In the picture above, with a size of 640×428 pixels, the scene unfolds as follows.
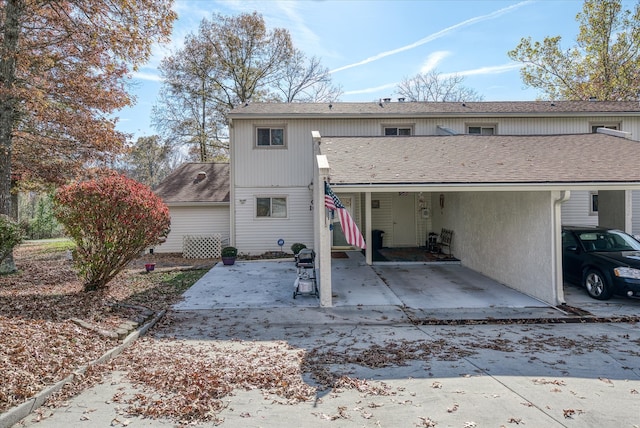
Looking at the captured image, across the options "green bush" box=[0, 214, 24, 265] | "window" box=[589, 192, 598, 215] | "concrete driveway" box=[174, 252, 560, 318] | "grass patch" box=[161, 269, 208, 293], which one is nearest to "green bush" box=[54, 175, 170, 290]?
"green bush" box=[0, 214, 24, 265]

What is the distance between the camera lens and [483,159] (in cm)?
933

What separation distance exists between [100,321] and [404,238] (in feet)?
39.0

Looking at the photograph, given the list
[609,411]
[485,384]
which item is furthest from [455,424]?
[609,411]

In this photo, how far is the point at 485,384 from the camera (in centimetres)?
421

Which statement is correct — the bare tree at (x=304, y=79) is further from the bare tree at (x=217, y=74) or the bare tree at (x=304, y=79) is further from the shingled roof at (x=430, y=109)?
the shingled roof at (x=430, y=109)

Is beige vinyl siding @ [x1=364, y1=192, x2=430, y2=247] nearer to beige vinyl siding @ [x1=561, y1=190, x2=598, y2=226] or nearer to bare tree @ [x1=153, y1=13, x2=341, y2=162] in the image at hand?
beige vinyl siding @ [x1=561, y1=190, x2=598, y2=226]

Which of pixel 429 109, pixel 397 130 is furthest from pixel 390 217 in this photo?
pixel 429 109

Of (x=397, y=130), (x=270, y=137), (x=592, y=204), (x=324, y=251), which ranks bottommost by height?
(x=324, y=251)

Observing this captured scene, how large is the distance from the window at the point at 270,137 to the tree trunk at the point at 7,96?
296 inches

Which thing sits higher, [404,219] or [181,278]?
[404,219]

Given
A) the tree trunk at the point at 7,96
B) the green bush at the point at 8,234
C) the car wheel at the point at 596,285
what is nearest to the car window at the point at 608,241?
the car wheel at the point at 596,285

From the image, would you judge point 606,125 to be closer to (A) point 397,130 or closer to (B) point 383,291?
(A) point 397,130

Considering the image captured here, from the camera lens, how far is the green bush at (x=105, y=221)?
25.4 ft

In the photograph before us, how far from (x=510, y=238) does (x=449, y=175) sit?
2604 mm
